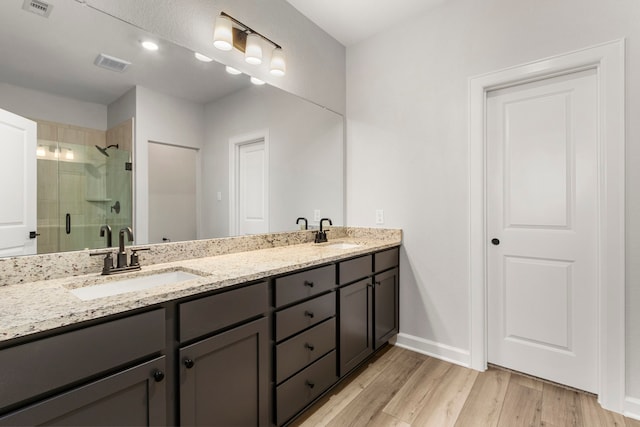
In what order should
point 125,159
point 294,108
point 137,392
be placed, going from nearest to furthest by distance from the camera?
point 137,392 → point 125,159 → point 294,108

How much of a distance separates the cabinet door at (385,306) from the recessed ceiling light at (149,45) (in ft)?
6.48

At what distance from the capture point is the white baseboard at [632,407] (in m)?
1.67

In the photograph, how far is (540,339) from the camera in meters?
2.05

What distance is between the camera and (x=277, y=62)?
215 cm

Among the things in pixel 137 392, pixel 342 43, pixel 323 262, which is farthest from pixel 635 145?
pixel 137 392

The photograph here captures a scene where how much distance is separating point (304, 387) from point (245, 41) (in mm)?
2137

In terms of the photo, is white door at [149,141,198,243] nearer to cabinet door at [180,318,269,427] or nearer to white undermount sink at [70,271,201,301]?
white undermount sink at [70,271,201,301]

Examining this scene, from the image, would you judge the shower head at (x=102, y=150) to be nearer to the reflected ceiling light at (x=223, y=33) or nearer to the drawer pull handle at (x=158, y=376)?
the reflected ceiling light at (x=223, y=33)

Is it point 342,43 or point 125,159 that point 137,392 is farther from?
point 342,43

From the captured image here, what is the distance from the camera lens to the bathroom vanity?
2.68 ft

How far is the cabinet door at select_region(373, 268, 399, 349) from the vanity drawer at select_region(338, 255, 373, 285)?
6.1 inches

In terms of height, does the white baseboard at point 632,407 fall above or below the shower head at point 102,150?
below

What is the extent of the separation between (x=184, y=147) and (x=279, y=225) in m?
0.91

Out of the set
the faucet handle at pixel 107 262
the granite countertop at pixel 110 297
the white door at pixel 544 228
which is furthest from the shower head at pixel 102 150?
the white door at pixel 544 228
